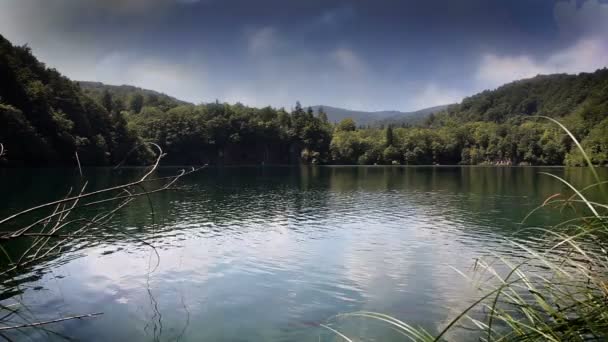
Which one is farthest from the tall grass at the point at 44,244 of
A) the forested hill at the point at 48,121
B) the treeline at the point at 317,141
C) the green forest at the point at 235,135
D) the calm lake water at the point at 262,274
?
the treeline at the point at 317,141

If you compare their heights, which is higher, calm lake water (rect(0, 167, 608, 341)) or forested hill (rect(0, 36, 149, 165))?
forested hill (rect(0, 36, 149, 165))

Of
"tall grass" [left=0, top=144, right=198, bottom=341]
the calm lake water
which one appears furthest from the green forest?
"tall grass" [left=0, top=144, right=198, bottom=341]

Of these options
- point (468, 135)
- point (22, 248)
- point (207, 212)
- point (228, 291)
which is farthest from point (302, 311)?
point (468, 135)

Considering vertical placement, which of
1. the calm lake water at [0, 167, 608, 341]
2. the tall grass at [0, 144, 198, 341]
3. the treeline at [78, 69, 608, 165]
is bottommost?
the calm lake water at [0, 167, 608, 341]

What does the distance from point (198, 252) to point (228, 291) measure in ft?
21.3

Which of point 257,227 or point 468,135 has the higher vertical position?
point 468,135

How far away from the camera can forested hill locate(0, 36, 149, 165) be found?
3342 inches

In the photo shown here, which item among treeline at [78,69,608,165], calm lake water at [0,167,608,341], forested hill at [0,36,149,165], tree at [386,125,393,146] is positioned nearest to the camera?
calm lake water at [0,167,608,341]

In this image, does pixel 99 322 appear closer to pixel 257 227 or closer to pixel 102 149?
pixel 257 227

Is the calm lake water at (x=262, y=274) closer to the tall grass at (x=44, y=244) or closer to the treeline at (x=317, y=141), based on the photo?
the tall grass at (x=44, y=244)

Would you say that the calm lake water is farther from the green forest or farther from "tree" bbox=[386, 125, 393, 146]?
"tree" bbox=[386, 125, 393, 146]

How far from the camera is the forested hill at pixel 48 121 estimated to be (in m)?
84.9

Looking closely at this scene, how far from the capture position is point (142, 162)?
400ft

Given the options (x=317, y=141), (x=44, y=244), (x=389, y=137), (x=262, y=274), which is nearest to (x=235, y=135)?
(x=317, y=141)
